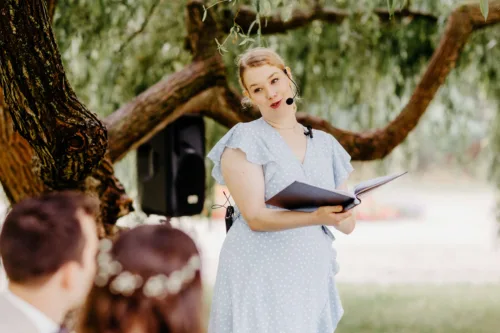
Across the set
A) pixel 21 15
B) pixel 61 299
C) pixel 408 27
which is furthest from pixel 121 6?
pixel 61 299

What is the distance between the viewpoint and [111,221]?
3.41 metres

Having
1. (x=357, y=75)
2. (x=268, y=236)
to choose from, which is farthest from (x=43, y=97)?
(x=357, y=75)

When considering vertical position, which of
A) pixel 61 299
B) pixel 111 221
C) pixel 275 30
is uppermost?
pixel 61 299

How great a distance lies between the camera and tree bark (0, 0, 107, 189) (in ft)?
7.82

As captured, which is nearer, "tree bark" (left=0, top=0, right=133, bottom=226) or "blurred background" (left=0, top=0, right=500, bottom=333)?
"tree bark" (left=0, top=0, right=133, bottom=226)

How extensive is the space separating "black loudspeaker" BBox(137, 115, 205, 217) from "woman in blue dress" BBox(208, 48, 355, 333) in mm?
2462

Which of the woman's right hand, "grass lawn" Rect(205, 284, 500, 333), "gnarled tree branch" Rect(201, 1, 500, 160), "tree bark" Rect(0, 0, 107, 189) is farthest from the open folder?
Result: "grass lawn" Rect(205, 284, 500, 333)

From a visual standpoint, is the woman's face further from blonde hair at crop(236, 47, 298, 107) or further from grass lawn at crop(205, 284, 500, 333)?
grass lawn at crop(205, 284, 500, 333)

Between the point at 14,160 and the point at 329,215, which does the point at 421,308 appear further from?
the point at 329,215

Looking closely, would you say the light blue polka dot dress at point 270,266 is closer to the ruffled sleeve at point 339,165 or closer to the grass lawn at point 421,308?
the ruffled sleeve at point 339,165

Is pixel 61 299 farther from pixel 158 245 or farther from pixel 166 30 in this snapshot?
pixel 166 30

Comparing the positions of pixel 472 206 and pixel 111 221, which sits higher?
pixel 111 221

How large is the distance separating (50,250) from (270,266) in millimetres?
893

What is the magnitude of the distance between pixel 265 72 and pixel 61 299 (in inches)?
38.4
